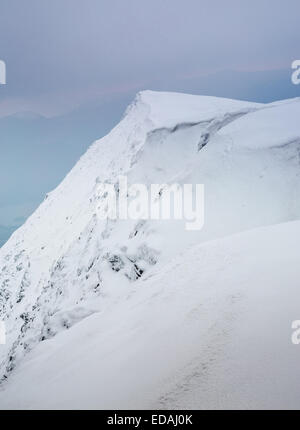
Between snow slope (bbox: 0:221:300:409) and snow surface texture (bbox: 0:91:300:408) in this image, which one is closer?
snow slope (bbox: 0:221:300:409)

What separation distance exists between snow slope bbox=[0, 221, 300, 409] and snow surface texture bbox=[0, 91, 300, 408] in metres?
0.02

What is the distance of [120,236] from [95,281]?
3.47 metres

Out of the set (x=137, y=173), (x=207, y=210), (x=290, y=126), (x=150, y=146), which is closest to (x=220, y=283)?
(x=207, y=210)

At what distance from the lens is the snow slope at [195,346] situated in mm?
4668

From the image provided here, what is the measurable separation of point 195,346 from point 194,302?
1815mm

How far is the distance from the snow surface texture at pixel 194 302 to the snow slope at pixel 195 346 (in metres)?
0.02

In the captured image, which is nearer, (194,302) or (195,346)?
(195,346)

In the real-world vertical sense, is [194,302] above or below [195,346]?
above

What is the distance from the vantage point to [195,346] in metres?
5.65

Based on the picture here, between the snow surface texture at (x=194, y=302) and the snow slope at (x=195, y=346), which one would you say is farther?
the snow surface texture at (x=194, y=302)

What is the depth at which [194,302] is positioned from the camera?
24.4 ft

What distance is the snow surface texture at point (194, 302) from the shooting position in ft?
16.2

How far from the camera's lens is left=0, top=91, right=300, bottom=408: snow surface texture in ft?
16.2

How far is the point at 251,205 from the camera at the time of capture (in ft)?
51.2
